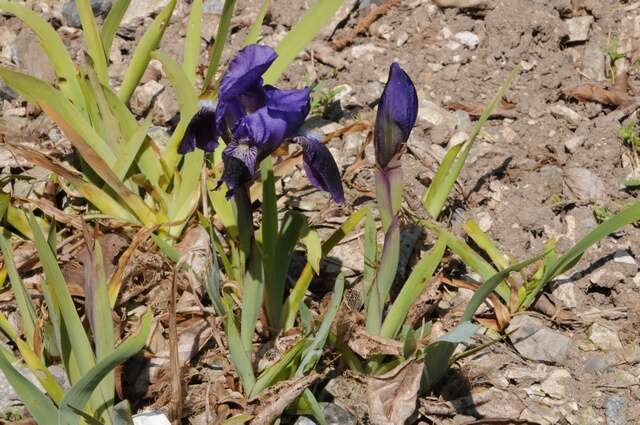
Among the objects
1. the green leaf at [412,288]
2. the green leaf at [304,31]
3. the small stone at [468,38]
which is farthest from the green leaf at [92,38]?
the small stone at [468,38]

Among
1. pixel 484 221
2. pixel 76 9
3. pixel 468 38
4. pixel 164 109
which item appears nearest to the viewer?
pixel 484 221

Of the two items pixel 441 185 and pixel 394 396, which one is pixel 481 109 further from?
pixel 394 396

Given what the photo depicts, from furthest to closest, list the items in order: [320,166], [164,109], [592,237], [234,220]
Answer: [164,109] → [234,220] → [592,237] → [320,166]

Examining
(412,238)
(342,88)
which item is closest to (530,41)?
(342,88)

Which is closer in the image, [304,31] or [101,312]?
[101,312]

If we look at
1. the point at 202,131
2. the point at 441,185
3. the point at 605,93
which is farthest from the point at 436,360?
the point at 605,93

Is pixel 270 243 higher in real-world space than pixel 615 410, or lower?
higher

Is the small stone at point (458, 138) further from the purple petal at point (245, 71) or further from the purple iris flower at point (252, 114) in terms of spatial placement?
the purple petal at point (245, 71)

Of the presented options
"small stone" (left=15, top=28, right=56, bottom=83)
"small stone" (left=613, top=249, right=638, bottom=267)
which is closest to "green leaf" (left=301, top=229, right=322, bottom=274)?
"small stone" (left=613, top=249, right=638, bottom=267)
